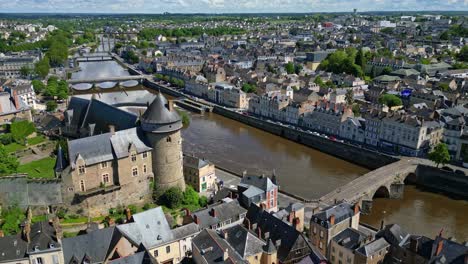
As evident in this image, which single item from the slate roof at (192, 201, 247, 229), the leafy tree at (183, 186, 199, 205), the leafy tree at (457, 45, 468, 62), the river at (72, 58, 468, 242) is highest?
→ the leafy tree at (457, 45, 468, 62)

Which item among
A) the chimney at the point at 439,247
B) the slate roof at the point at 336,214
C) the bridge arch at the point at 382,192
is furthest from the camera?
the bridge arch at the point at 382,192

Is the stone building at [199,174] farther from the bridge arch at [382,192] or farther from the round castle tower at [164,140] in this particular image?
the bridge arch at [382,192]

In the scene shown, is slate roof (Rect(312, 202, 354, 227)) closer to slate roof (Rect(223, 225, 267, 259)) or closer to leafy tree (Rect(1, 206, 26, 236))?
slate roof (Rect(223, 225, 267, 259))

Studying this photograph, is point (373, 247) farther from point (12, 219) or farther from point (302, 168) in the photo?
point (12, 219)

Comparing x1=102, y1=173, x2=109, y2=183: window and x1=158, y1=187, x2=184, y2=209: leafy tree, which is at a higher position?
x1=102, y1=173, x2=109, y2=183: window

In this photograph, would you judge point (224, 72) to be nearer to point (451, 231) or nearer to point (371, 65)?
point (371, 65)

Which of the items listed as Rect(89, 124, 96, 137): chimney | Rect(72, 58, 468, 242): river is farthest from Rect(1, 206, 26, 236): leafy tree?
Rect(72, 58, 468, 242): river

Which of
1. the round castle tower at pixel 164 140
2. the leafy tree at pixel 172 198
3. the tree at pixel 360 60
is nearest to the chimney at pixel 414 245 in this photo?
the leafy tree at pixel 172 198

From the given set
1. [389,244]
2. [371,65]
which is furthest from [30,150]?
[371,65]
